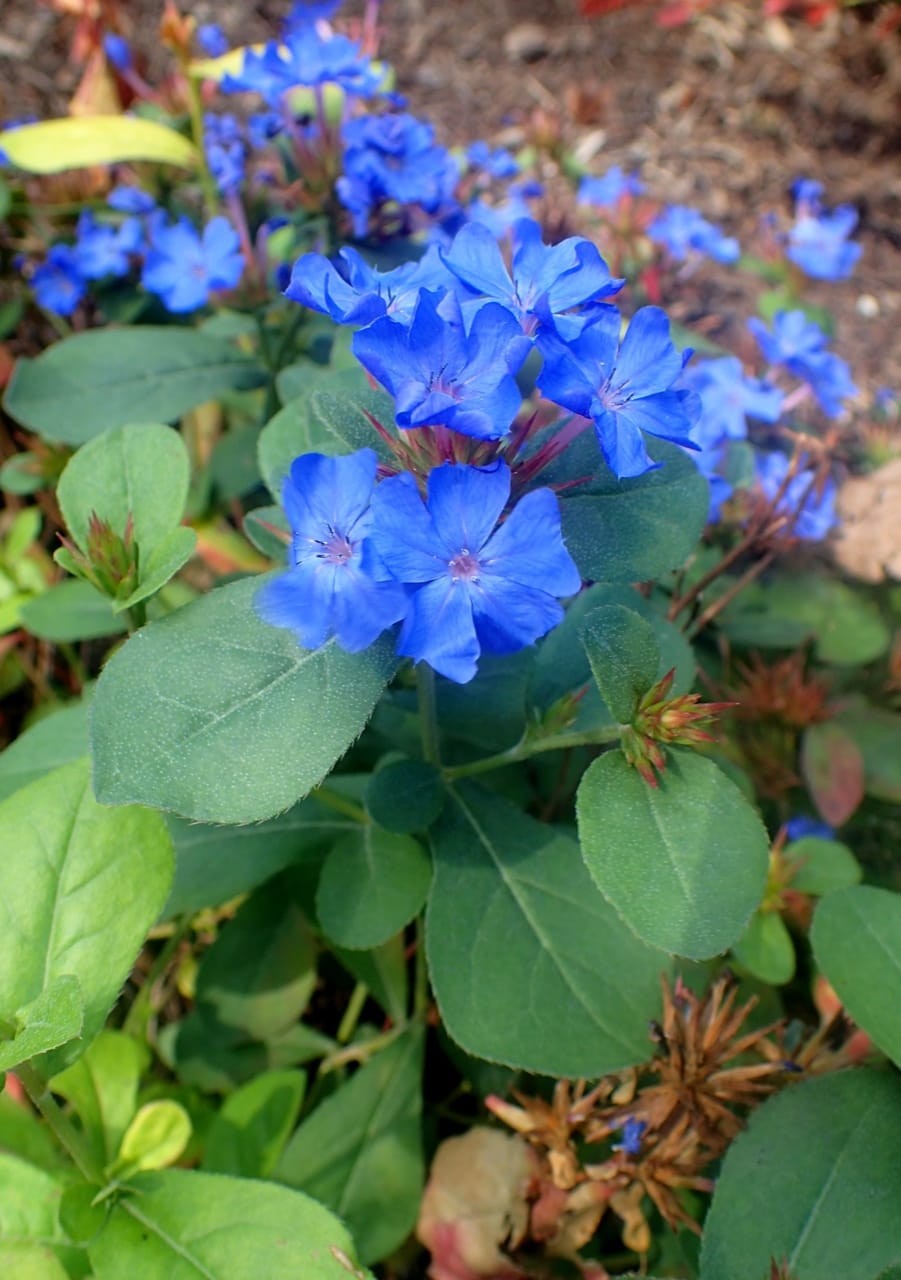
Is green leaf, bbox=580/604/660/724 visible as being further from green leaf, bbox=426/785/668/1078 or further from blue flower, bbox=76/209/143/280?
blue flower, bbox=76/209/143/280

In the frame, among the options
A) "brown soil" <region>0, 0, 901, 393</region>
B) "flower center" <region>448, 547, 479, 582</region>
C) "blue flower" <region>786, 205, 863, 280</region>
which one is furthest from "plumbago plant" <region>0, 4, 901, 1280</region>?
"brown soil" <region>0, 0, 901, 393</region>

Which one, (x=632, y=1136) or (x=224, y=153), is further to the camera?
(x=224, y=153)

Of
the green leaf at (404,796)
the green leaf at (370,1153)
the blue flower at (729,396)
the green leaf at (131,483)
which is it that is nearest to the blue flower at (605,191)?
the blue flower at (729,396)

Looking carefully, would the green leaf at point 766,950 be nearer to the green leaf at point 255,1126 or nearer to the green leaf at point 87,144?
the green leaf at point 255,1126

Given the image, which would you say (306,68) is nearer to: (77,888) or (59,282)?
(59,282)

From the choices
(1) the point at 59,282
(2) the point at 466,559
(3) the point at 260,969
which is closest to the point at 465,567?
(2) the point at 466,559

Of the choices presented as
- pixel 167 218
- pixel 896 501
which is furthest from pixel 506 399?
pixel 167 218
